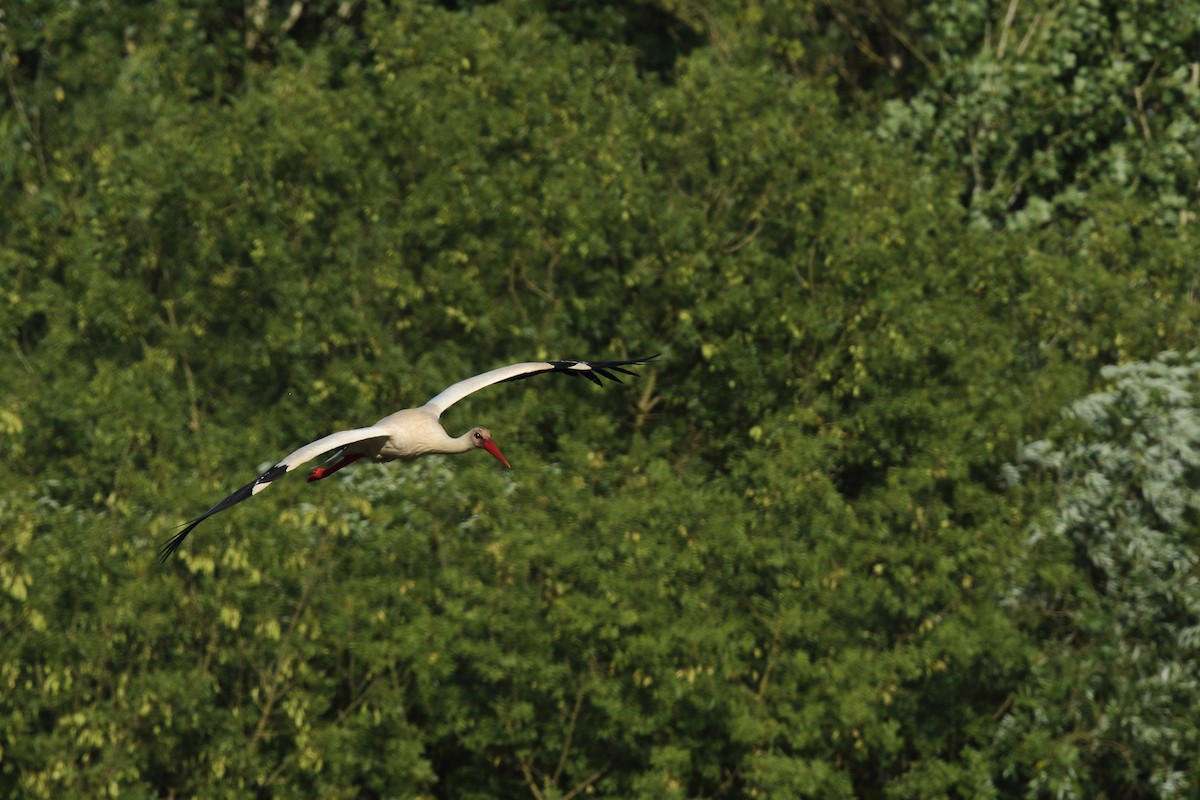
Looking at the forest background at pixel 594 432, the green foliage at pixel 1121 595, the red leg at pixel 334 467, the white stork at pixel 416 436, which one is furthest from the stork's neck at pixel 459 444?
the green foliage at pixel 1121 595

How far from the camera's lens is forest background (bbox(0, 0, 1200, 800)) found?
20609 millimetres

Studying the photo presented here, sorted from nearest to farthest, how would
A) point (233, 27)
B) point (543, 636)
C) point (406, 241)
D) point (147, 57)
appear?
point (543, 636) → point (406, 241) → point (147, 57) → point (233, 27)

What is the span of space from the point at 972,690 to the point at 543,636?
521 centimetres

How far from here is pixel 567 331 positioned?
2427 centimetres

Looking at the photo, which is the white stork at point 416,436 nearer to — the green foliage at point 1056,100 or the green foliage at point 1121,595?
the green foliage at point 1121,595

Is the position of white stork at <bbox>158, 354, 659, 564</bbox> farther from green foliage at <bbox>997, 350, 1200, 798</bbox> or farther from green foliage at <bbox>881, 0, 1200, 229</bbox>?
green foliage at <bbox>881, 0, 1200, 229</bbox>

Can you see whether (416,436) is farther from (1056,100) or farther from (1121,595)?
(1056,100)

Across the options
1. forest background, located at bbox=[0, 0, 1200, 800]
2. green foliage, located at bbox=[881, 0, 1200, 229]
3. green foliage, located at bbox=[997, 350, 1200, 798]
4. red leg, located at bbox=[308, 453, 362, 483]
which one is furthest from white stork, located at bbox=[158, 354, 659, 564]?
green foliage, located at bbox=[881, 0, 1200, 229]

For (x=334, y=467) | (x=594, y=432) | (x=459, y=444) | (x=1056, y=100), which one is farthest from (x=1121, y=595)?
(x=334, y=467)

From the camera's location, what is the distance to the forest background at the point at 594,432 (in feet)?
67.6

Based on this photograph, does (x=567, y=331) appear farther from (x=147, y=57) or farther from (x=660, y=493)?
(x=147, y=57)

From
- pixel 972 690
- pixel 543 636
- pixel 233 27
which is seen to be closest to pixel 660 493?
pixel 543 636

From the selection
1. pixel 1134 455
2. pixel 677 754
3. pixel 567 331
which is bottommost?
pixel 677 754

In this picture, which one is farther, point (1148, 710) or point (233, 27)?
point (233, 27)
